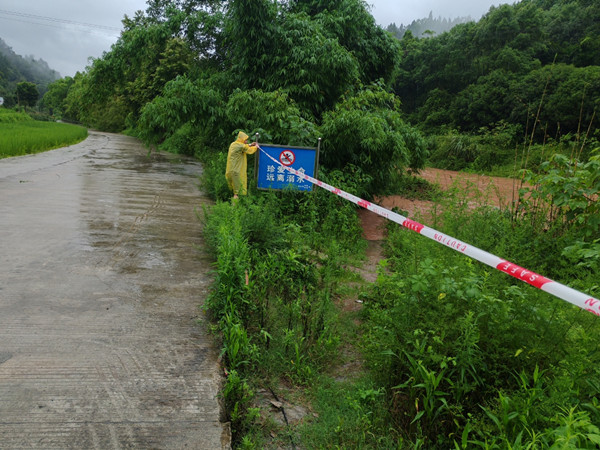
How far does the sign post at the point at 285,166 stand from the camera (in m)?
6.71

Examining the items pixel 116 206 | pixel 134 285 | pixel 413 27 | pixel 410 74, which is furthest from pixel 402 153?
pixel 413 27

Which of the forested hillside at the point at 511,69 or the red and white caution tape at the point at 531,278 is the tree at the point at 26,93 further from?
the red and white caution tape at the point at 531,278

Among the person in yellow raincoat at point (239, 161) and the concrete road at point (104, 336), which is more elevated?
the person in yellow raincoat at point (239, 161)

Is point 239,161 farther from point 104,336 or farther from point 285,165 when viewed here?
point 104,336

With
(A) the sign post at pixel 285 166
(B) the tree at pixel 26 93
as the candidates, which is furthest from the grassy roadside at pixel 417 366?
(B) the tree at pixel 26 93

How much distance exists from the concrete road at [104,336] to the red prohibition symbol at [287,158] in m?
1.79

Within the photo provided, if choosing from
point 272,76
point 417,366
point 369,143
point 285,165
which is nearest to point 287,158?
point 285,165

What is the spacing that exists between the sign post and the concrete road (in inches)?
59.8

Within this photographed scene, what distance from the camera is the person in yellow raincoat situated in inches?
268

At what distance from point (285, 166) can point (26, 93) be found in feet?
280

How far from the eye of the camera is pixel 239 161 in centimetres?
700

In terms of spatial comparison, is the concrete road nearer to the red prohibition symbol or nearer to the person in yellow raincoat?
the person in yellow raincoat

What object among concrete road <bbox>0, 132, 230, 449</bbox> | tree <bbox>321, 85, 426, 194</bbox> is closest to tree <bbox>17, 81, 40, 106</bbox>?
tree <bbox>321, 85, 426, 194</bbox>

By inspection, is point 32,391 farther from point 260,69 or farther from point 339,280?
point 260,69
